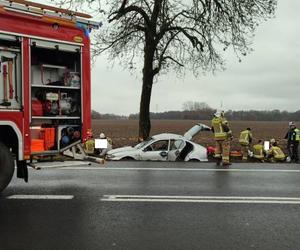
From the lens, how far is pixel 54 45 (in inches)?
319

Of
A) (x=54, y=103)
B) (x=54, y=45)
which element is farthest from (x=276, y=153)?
(x=54, y=45)

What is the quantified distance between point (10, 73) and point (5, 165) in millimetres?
1339

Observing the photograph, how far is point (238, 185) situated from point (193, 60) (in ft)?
48.3

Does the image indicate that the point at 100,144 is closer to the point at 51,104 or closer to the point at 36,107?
the point at 51,104

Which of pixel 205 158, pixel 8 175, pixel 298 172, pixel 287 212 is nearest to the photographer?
pixel 287 212

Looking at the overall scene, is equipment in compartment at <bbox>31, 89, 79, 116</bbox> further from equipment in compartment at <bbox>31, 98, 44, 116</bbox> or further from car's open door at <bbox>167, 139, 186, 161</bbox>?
car's open door at <bbox>167, 139, 186, 161</bbox>

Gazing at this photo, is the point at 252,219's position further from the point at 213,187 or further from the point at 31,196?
the point at 31,196

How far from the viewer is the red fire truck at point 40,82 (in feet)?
24.5

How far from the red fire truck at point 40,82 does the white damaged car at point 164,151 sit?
8.10 metres

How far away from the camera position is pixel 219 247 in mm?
5262

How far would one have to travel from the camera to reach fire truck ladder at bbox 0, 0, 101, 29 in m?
7.35

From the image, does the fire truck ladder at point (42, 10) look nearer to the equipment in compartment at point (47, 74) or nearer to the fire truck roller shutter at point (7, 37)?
the fire truck roller shutter at point (7, 37)

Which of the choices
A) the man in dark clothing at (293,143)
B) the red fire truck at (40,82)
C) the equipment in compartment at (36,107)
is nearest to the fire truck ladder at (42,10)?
the red fire truck at (40,82)

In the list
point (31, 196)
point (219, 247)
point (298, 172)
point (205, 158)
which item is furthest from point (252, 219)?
point (205, 158)
